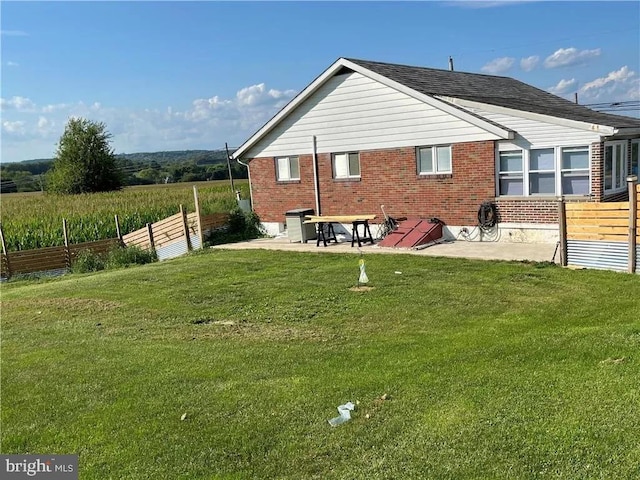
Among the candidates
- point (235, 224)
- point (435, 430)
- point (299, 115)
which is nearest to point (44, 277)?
point (235, 224)

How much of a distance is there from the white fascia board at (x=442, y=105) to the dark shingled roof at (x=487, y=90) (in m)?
0.19

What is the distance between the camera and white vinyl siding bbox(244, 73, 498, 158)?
54.1 ft

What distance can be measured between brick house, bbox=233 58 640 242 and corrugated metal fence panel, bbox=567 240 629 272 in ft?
10.4

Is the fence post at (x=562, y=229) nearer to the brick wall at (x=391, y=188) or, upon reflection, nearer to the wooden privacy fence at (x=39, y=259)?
the brick wall at (x=391, y=188)

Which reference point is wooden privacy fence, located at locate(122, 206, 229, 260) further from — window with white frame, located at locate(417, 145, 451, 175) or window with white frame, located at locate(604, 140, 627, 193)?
window with white frame, located at locate(604, 140, 627, 193)

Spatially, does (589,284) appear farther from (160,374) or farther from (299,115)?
(299,115)

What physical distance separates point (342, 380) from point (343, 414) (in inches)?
34.7

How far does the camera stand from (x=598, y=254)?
11.5 m

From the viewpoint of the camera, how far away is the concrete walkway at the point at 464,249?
44.5 feet

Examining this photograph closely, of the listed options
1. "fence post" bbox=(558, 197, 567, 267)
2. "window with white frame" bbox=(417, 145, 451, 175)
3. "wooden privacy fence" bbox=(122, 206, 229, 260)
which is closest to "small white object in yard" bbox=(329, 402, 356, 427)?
"fence post" bbox=(558, 197, 567, 267)

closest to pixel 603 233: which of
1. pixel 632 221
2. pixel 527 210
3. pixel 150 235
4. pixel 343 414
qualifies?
pixel 632 221

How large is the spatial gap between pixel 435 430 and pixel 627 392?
1.77 metres

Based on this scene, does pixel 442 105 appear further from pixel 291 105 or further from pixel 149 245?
pixel 149 245

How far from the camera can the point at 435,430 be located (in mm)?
4688
